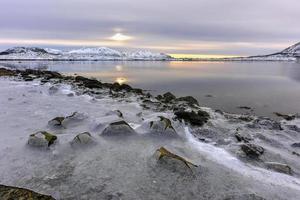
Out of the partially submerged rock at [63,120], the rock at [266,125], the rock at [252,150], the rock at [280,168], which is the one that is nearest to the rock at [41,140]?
the partially submerged rock at [63,120]

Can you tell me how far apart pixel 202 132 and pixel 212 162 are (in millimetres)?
3307

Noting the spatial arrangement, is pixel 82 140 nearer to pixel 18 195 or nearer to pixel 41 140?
pixel 41 140

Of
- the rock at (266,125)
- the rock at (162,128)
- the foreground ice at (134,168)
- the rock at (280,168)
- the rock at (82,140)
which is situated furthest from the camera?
the rock at (266,125)

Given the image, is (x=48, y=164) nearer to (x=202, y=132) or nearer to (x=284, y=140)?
(x=202, y=132)

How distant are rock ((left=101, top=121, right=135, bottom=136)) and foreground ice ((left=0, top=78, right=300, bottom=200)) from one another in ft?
0.85

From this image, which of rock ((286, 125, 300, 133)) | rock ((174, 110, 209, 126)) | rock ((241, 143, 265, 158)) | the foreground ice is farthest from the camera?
rock ((286, 125, 300, 133))

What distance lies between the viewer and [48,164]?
23.5ft

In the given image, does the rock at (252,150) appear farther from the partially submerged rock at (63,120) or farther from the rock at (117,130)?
the partially submerged rock at (63,120)

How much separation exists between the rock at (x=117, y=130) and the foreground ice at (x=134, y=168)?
261 mm

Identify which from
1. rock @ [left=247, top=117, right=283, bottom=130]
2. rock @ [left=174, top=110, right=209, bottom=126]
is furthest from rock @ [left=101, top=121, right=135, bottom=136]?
rock @ [left=247, top=117, right=283, bottom=130]

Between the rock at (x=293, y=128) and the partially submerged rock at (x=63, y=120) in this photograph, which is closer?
the partially submerged rock at (x=63, y=120)

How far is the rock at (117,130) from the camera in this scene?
9.25 m

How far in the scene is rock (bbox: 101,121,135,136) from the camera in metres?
9.25

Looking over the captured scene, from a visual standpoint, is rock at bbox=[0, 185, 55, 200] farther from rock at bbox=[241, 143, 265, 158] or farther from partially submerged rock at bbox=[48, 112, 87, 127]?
rock at bbox=[241, 143, 265, 158]
